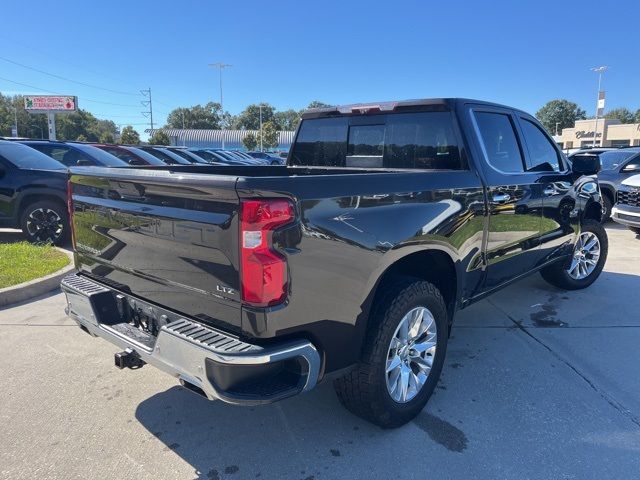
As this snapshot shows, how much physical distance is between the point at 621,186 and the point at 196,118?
118104 millimetres

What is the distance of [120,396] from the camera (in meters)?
3.23

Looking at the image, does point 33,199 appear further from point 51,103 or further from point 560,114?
point 560,114

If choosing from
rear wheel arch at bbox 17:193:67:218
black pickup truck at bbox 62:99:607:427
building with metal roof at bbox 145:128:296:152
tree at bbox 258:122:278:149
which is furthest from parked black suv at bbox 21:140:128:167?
building with metal roof at bbox 145:128:296:152

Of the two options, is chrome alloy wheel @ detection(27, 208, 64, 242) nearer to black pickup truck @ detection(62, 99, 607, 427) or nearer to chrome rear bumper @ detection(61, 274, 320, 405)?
black pickup truck @ detection(62, 99, 607, 427)

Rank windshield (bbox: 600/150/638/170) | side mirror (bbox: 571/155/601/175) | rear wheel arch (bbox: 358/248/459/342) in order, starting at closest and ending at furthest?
1. rear wheel arch (bbox: 358/248/459/342)
2. side mirror (bbox: 571/155/601/175)
3. windshield (bbox: 600/150/638/170)

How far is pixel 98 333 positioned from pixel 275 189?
1.53 metres

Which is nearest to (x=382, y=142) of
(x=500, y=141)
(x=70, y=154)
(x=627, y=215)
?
(x=500, y=141)

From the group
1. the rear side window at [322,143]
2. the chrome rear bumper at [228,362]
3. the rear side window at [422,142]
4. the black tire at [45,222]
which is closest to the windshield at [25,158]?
the black tire at [45,222]

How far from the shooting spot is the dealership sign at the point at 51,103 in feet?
155

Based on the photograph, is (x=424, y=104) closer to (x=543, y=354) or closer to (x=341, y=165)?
(x=341, y=165)

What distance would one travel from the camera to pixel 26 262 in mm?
5895

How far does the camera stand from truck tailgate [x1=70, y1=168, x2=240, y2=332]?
211 cm

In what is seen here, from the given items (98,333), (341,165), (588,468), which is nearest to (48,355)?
(98,333)

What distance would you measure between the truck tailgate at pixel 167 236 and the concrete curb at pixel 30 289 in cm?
265
